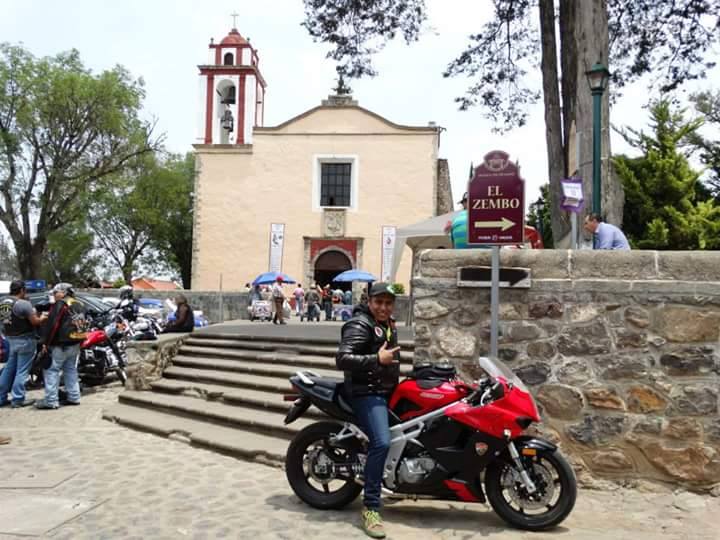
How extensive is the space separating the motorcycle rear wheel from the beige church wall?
82.0ft

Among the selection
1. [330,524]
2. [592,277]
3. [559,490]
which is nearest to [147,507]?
[330,524]

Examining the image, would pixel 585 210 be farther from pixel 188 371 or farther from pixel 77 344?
pixel 77 344

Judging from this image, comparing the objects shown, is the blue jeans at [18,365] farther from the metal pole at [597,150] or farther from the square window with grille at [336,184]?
the square window with grille at [336,184]

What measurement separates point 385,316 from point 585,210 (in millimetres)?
4623

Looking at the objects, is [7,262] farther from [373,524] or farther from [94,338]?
[373,524]

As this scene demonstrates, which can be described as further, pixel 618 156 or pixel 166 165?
pixel 166 165

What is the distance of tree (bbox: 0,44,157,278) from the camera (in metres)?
27.6

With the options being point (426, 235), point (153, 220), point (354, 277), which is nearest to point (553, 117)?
point (426, 235)

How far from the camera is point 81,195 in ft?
94.3

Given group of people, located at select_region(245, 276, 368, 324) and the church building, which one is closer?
group of people, located at select_region(245, 276, 368, 324)

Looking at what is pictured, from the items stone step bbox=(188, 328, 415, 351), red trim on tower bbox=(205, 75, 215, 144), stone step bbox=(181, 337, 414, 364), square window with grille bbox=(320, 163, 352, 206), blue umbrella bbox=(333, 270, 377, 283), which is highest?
red trim on tower bbox=(205, 75, 215, 144)

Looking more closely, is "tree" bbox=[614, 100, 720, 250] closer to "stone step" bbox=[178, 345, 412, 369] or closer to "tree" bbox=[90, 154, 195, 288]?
"stone step" bbox=[178, 345, 412, 369]

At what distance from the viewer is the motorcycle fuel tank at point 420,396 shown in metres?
4.43

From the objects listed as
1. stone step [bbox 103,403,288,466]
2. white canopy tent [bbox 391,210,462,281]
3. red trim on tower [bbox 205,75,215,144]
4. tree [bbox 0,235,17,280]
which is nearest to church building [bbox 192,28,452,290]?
red trim on tower [bbox 205,75,215,144]
